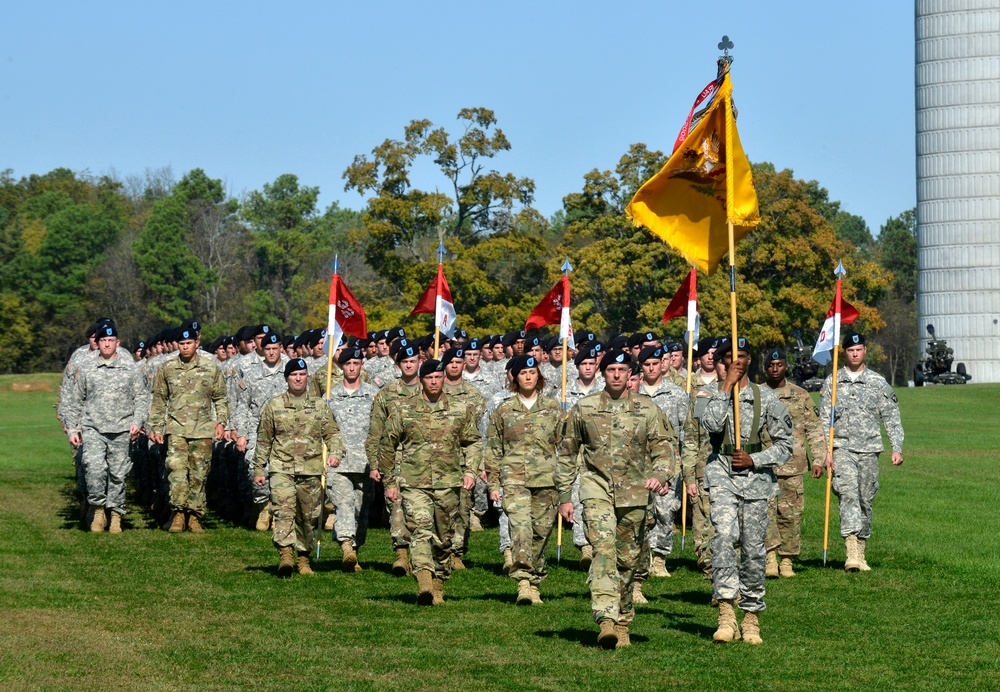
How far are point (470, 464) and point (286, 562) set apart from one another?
2.31 metres

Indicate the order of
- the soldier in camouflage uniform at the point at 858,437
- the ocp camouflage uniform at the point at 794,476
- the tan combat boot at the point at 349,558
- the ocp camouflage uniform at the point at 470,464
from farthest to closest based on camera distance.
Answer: the soldier in camouflage uniform at the point at 858,437 → the tan combat boot at the point at 349,558 → the ocp camouflage uniform at the point at 794,476 → the ocp camouflage uniform at the point at 470,464

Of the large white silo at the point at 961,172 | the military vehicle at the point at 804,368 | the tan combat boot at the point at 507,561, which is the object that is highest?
the large white silo at the point at 961,172

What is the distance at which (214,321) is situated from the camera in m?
90.6

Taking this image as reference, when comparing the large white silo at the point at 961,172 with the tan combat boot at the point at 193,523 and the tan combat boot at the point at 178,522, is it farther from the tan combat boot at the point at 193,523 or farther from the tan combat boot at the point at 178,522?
the tan combat boot at the point at 178,522

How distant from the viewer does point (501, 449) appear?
14.8 m

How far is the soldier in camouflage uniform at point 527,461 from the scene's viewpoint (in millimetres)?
14398

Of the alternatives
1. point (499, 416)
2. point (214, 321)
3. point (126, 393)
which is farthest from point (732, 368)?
point (214, 321)

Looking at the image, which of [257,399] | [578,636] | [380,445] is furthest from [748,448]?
A: [257,399]

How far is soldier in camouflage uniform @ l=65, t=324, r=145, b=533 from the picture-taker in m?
19.5

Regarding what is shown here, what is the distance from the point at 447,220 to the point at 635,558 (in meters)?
51.5


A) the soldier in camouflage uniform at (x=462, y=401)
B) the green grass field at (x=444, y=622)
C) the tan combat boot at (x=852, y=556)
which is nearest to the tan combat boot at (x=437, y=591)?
the green grass field at (x=444, y=622)

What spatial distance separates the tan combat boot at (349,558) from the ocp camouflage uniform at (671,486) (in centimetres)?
296

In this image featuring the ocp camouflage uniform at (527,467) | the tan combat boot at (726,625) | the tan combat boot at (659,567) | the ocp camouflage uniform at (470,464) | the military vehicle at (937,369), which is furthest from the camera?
the military vehicle at (937,369)

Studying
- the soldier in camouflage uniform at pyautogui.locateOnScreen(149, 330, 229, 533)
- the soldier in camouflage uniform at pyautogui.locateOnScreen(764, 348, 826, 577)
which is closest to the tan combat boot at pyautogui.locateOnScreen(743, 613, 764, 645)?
the soldier in camouflage uniform at pyautogui.locateOnScreen(764, 348, 826, 577)
